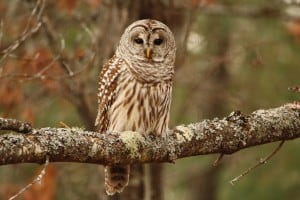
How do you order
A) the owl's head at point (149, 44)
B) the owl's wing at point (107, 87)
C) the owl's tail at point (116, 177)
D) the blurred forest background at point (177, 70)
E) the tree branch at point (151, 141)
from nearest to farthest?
1. the tree branch at point (151, 141)
2. the owl's tail at point (116, 177)
3. the owl's wing at point (107, 87)
4. the owl's head at point (149, 44)
5. the blurred forest background at point (177, 70)

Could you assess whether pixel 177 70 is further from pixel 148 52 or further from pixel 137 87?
pixel 137 87

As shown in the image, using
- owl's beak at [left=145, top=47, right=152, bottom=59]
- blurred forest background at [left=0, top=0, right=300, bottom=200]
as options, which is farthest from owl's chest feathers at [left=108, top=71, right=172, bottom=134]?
blurred forest background at [left=0, top=0, right=300, bottom=200]

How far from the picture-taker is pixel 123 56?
19.8ft

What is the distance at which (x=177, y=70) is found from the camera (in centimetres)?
777

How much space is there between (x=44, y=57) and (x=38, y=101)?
1.03 meters

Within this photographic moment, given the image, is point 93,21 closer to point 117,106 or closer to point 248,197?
point 117,106

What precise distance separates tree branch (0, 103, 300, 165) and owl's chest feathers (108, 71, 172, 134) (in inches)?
37.4

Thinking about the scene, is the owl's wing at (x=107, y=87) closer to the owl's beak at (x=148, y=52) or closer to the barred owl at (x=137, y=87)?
the barred owl at (x=137, y=87)

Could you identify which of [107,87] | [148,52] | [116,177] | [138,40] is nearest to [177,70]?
[138,40]

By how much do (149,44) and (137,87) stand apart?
1.55 feet

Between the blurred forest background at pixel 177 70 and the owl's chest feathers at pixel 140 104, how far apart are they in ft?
1.22

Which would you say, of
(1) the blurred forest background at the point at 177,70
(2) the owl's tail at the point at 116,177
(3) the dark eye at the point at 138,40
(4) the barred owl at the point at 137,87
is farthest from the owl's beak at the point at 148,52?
(2) the owl's tail at the point at 116,177

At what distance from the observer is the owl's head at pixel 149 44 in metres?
6.09

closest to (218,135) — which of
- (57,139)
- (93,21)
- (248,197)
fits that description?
(57,139)
